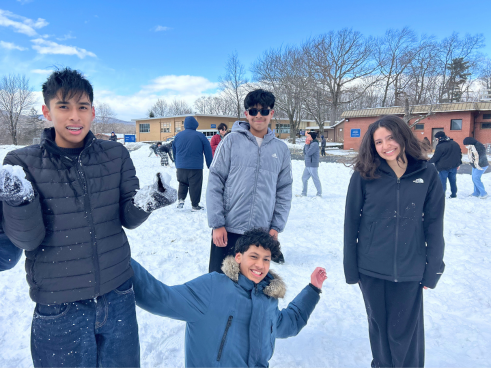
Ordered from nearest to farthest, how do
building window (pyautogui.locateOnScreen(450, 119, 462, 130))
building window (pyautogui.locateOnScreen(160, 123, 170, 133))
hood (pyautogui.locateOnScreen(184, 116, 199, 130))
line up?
1. hood (pyautogui.locateOnScreen(184, 116, 199, 130))
2. building window (pyautogui.locateOnScreen(450, 119, 462, 130))
3. building window (pyautogui.locateOnScreen(160, 123, 170, 133))

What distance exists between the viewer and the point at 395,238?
219 centimetres

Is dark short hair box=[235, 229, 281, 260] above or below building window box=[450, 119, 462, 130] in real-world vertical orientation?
below

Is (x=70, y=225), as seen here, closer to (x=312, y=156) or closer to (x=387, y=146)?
(x=387, y=146)

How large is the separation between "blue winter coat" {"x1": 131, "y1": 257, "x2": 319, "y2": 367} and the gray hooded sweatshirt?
0.81 metres

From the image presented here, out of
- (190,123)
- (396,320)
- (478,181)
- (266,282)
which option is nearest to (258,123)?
(266,282)

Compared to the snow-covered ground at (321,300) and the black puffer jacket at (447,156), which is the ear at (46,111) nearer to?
the snow-covered ground at (321,300)

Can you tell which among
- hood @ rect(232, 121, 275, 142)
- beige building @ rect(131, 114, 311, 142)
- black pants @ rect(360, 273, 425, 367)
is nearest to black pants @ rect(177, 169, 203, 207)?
hood @ rect(232, 121, 275, 142)

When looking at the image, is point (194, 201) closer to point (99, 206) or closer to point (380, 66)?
point (99, 206)

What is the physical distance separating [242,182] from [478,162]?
9.14m

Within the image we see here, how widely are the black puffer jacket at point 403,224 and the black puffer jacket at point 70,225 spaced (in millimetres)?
1595

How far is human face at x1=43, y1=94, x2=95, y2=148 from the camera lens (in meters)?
1.58

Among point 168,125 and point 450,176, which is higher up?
point 168,125

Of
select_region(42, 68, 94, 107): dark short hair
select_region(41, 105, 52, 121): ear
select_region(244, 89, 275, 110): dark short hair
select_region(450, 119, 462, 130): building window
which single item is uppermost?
select_region(450, 119, 462, 130): building window

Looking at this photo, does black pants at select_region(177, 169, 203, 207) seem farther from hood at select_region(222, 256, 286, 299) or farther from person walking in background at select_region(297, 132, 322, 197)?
hood at select_region(222, 256, 286, 299)
